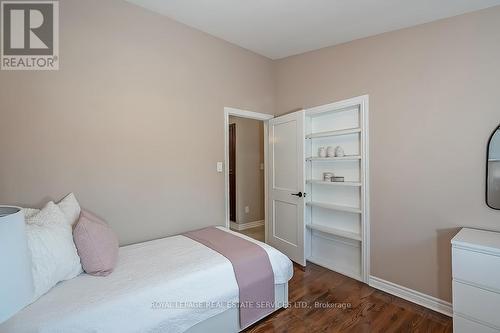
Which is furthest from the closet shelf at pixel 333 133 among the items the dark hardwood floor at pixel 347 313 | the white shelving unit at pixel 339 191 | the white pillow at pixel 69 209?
the white pillow at pixel 69 209

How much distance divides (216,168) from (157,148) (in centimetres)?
74

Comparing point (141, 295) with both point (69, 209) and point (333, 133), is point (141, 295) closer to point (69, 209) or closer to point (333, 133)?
point (69, 209)

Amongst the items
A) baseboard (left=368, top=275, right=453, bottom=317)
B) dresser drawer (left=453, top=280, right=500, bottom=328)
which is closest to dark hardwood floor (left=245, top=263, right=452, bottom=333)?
baseboard (left=368, top=275, right=453, bottom=317)

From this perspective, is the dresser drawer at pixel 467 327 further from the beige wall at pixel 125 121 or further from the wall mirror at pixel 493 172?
the beige wall at pixel 125 121

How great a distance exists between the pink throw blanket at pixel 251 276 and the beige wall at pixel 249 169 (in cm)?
247

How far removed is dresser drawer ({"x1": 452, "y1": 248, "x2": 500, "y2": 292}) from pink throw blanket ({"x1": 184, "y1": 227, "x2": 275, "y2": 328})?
142cm

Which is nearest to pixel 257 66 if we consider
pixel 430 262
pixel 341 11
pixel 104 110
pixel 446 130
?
pixel 341 11

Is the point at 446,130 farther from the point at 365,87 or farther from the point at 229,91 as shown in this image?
the point at 229,91

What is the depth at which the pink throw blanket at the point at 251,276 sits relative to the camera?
6.03 ft

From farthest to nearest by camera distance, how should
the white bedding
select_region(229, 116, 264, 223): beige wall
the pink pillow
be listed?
select_region(229, 116, 264, 223): beige wall → the pink pillow → the white bedding

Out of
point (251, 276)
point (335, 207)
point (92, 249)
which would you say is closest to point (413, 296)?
point (335, 207)

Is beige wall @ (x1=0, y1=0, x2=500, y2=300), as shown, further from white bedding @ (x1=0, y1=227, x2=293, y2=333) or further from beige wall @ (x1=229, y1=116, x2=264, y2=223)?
beige wall @ (x1=229, y1=116, x2=264, y2=223)

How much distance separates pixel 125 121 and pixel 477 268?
3.08m

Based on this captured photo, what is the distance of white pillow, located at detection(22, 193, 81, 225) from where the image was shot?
1.67 metres
